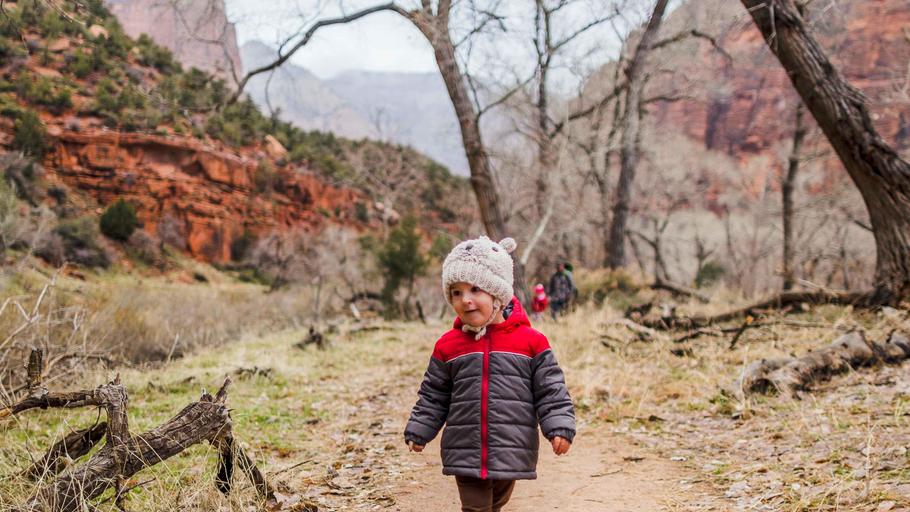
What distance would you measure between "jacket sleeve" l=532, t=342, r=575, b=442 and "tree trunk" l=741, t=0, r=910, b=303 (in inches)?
247

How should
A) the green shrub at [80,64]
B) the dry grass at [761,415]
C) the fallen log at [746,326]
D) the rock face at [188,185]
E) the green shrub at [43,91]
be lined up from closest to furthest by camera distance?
the dry grass at [761,415], the fallen log at [746,326], the green shrub at [43,91], the green shrub at [80,64], the rock face at [188,185]

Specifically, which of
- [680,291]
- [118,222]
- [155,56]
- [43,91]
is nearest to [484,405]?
[680,291]

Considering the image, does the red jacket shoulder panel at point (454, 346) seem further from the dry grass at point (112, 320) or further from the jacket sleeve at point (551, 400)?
the dry grass at point (112, 320)

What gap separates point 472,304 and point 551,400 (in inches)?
20.9

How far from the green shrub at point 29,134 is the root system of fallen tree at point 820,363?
31.9 meters

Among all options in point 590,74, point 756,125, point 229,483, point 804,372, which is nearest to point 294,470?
point 229,483

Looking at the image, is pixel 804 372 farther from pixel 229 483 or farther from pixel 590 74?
pixel 590 74

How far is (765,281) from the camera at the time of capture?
27719mm

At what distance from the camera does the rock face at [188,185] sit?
3347cm

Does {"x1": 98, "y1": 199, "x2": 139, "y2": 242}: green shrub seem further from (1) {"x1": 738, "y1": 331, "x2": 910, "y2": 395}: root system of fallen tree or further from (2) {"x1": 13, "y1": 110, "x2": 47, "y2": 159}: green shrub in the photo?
(1) {"x1": 738, "y1": 331, "x2": 910, "y2": 395}: root system of fallen tree

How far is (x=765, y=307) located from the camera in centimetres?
879

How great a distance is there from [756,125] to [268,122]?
53.5m

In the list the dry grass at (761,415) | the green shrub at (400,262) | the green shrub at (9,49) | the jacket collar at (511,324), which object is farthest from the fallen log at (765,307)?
the green shrub at (9,49)

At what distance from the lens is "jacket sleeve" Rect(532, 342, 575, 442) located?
103 inches
